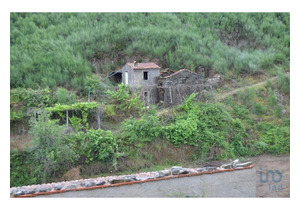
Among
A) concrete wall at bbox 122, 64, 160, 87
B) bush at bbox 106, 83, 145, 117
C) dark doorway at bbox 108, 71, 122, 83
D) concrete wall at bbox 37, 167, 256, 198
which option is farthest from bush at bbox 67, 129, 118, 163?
dark doorway at bbox 108, 71, 122, 83

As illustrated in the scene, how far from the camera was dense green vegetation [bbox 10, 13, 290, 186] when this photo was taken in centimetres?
1080

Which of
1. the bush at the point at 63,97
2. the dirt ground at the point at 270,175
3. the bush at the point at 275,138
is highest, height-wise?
the bush at the point at 63,97

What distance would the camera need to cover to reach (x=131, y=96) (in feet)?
43.0

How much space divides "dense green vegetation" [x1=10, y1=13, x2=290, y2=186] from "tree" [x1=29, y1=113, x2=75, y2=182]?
0.04 meters

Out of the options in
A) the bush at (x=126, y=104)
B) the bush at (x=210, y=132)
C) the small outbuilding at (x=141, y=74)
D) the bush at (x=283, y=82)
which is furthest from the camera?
the bush at (x=283, y=82)

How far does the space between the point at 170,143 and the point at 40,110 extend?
212 inches

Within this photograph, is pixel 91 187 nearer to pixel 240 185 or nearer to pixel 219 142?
pixel 240 185

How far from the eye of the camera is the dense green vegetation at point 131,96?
10797 mm

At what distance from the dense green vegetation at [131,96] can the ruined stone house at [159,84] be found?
0.57 metres

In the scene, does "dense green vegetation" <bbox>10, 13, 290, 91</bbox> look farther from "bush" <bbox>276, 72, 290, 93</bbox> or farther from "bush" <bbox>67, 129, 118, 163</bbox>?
"bush" <bbox>67, 129, 118, 163</bbox>

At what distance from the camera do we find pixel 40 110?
11.2m

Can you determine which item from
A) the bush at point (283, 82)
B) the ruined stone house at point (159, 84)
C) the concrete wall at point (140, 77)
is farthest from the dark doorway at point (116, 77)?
the bush at point (283, 82)

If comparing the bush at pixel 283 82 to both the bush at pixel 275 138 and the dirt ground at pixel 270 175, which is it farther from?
the dirt ground at pixel 270 175

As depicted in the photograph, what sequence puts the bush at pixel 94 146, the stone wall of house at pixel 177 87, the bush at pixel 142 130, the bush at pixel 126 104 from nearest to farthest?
the bush at pixel 94 146 < the bush at pixel 142 130 < the bush at pixel 126 104 < the stone wall of house at pixel 177 87
